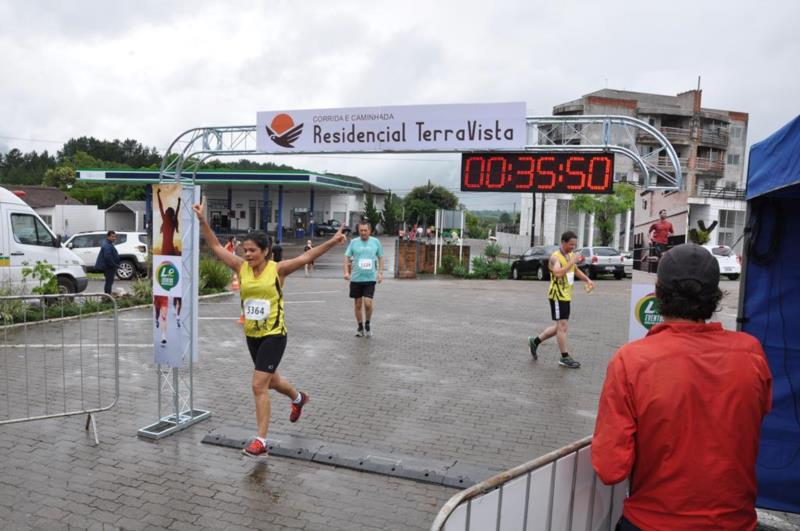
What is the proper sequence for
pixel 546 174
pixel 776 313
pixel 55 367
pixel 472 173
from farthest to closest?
pixel 472 173 < pixel 55 367 < pixel 546 174 < pixel 776 313

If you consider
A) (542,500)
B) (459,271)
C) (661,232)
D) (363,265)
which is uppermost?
(661,232)

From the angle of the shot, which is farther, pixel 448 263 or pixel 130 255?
pixel 448 263

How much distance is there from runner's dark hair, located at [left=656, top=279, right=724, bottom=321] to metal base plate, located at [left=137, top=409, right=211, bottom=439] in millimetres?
4923

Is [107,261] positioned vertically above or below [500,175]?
below

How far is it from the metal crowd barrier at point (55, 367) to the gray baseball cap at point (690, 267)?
15.9 ft

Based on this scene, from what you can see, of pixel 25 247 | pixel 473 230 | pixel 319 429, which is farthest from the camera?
pixel 473 230

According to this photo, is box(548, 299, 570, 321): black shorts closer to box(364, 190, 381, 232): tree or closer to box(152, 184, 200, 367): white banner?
box(152, 184, 200, 367): white banner

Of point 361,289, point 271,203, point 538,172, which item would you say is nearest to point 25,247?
point 361,289

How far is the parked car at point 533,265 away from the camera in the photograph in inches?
1046

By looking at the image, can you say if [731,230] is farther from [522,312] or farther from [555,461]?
[555,461]

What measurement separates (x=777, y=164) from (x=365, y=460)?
3.77 m

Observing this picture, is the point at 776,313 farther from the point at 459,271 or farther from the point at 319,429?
the point at 459,271

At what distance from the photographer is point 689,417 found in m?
2.12

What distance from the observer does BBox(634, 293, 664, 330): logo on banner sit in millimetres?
5609
